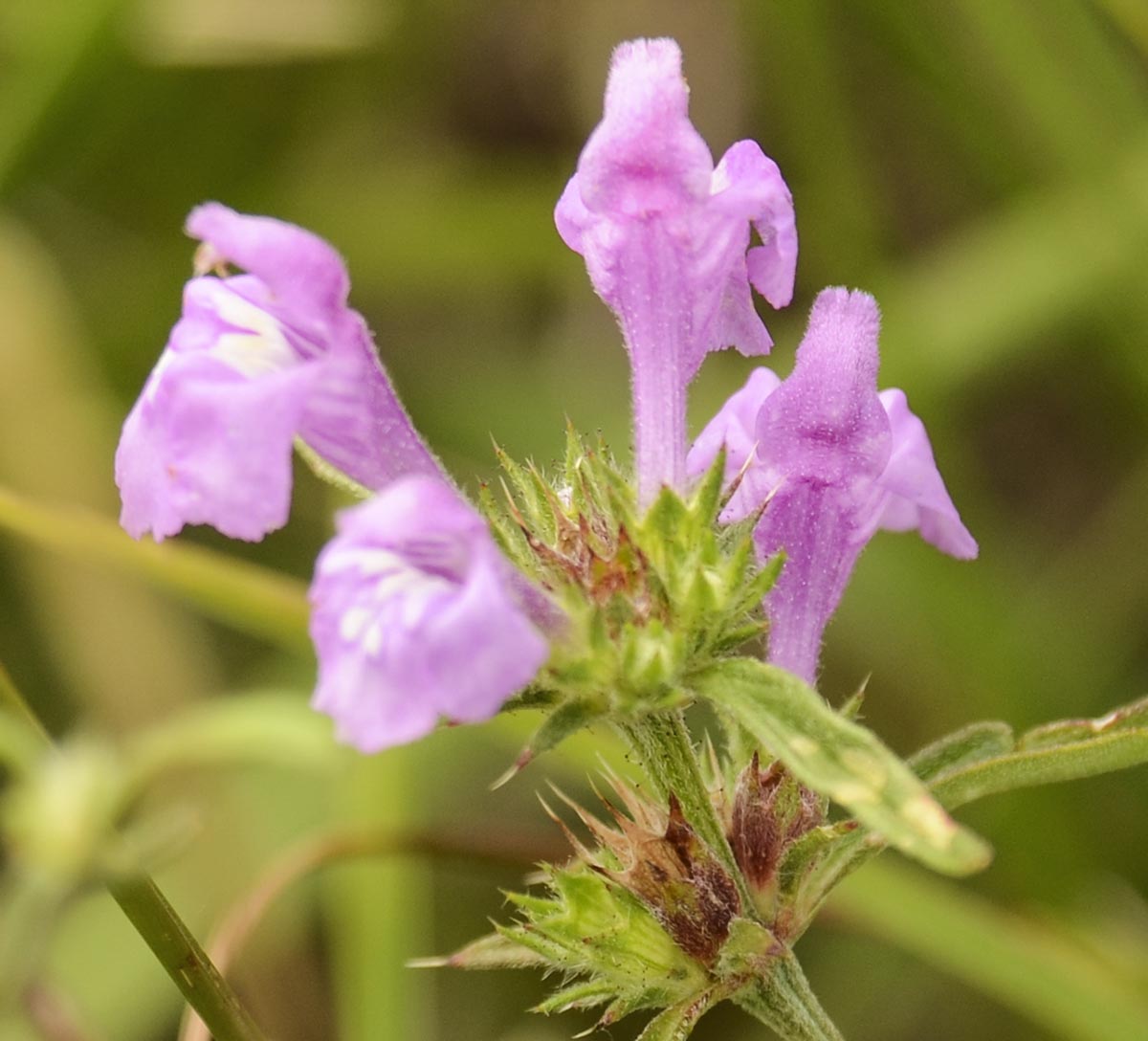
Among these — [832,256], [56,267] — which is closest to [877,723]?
[832,256]

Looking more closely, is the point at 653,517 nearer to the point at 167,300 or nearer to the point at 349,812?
the point at 349,812

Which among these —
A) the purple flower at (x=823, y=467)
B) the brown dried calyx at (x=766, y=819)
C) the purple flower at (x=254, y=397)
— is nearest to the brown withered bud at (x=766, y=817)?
the brown dried calyx at (x=766, y=819)

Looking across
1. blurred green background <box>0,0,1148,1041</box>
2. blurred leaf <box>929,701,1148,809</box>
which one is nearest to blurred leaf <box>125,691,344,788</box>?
blurred green background <box>0,0,1148,1041</box>

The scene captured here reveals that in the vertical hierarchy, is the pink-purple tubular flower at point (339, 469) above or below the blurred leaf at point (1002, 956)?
above

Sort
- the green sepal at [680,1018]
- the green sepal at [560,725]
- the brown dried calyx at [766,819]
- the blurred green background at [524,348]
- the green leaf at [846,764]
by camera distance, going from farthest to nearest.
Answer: the blurred green background at [524,348], the brown dried calyx at [766,819], the green sepal at [680,1018], the green sepal at [560,725], the green leaf at [846,764]

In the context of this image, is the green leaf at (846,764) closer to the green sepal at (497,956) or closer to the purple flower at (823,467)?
the purple flower at (823,467)
